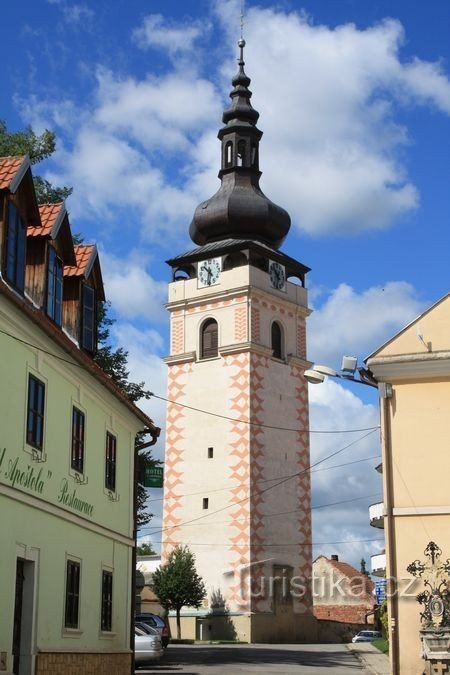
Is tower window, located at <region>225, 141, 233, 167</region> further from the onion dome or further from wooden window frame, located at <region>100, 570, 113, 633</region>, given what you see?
wooden window frame, located at <region>100, 570, 113, 633</region>

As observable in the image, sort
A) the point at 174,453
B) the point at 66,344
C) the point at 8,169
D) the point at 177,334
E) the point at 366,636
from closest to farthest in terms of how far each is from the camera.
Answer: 1. the point at 8,169
2. the point at 66,344
3. the point at 174,453
4. the point at 177,334
5. the point at 366,636

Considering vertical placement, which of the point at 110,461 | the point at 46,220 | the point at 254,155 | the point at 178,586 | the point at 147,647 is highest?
the point at 254,155

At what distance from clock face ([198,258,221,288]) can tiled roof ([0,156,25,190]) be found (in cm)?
3983

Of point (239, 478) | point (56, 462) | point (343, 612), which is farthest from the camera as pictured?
point (343, 612)

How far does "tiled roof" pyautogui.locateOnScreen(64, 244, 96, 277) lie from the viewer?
2322cm

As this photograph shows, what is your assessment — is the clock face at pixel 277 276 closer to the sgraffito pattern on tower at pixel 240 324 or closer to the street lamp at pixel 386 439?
the sgraffito pattern on tower at pixel 240 324

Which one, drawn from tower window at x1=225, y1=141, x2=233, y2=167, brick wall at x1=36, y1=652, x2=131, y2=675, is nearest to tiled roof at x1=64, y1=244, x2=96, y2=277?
brick wall at x1=36, y1=652, x2=131, y2=675

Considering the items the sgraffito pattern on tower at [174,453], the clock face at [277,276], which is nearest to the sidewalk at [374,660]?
the sgraffito pattern on tower at [174,453]

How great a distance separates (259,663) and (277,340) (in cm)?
2898

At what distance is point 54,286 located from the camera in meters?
21.5

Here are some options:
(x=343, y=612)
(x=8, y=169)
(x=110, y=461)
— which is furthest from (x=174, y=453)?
(x=8, y=169)

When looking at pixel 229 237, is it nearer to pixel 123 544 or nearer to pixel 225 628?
pixel 225 628

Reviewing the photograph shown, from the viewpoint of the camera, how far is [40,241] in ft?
68.4

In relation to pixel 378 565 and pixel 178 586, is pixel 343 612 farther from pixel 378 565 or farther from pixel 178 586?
pixel 378 565
